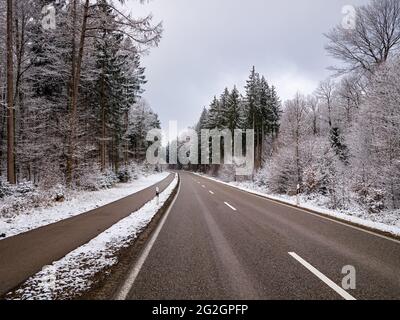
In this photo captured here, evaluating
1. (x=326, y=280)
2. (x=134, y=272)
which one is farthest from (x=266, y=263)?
(x=134, y=272)

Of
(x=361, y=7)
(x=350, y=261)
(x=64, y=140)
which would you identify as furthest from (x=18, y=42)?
(x=361, y=7)

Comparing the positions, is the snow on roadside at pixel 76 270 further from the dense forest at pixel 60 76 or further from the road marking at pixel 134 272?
the dense forest at pixel 60 76

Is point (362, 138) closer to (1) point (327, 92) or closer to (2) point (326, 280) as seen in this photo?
(2) point (326, 280)

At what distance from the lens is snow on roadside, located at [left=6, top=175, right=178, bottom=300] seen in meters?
3.78

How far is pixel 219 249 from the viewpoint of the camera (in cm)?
604

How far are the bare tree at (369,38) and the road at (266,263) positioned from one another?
14.9m

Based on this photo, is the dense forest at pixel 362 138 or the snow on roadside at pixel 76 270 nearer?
the snow on roadside at pixel 76 270

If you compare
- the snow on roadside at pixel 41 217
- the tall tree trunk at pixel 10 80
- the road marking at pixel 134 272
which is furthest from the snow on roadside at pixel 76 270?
the tall tree trunk at pixel 10 80

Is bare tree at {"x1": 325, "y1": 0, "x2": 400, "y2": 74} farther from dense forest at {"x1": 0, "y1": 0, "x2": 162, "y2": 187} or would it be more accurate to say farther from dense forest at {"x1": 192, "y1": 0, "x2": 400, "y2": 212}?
dense forest at {"x1": 0, "y1": 0, "x2": 162, "y2": 187}

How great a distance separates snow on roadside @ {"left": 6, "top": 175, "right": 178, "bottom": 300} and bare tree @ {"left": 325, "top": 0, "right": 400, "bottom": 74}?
18.6 m

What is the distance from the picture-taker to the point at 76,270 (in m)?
4.68

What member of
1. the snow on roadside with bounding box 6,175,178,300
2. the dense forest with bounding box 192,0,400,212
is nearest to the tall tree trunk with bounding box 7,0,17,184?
the snow on roadside with bounding box 6,175,178,300

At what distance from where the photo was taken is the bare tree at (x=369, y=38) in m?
17.3

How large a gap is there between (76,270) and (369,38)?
73.7ft
